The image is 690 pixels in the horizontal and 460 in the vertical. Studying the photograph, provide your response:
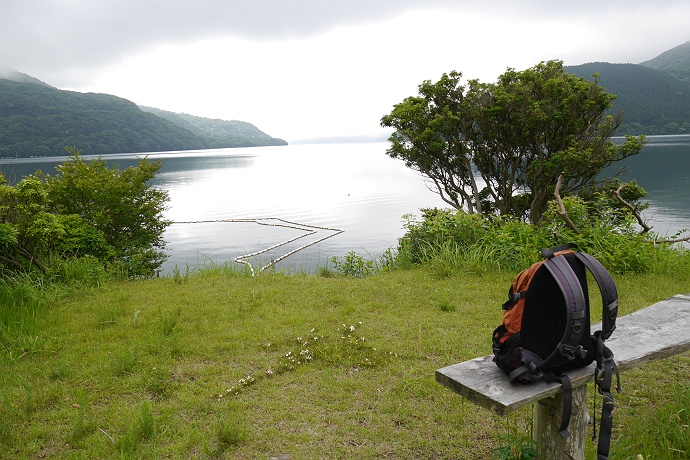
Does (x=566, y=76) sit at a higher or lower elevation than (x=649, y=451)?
higher

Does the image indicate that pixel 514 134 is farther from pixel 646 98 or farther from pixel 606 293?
pixel 646 98

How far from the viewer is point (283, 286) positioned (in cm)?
698

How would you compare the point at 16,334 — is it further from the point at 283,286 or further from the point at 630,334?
the point at 630,334

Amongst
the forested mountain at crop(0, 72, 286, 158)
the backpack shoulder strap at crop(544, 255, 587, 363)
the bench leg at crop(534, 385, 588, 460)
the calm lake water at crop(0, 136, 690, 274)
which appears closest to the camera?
the backpack shoulder strap at crop(544, 255, 587, 363)

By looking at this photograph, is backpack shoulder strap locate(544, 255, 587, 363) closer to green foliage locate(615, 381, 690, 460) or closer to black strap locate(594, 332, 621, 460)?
black strap locate(594, 332, 621, 460)

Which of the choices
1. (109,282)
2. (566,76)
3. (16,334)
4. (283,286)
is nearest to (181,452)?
(16,334)

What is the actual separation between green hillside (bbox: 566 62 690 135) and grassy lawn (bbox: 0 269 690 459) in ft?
300

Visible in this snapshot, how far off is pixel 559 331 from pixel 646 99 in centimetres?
12853

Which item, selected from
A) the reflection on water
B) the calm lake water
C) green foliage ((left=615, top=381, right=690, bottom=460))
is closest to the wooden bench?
green foliage ((left=615, top=381, right=690, bottom=460))

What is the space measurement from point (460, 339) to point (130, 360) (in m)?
3.11

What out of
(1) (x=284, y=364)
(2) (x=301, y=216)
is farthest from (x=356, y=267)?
(2) (x=301, y=216)

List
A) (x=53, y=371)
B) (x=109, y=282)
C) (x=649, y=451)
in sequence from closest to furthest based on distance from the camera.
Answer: (x=649, y=451)
(x=53, y=371)
(x=109, y=282)

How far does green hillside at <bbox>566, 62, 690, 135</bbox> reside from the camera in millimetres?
95688

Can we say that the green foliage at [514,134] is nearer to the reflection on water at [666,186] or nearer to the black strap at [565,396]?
the reflection on water at [666,186]
